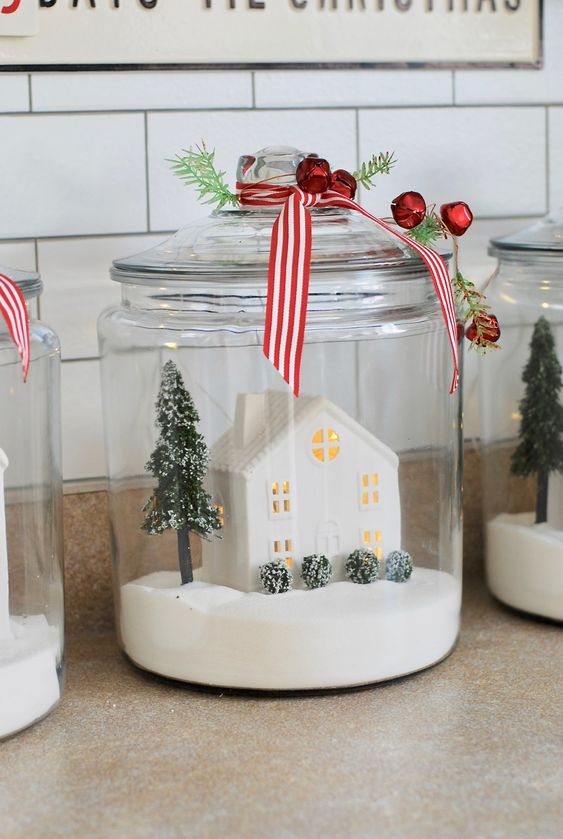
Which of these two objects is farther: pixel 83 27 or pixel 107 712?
pixel 83 27

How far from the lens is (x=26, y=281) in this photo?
0.84 m

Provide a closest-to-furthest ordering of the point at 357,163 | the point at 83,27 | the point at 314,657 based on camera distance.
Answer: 1. the point at 314,657
2. the point at 83,27
3. the point at 357,163

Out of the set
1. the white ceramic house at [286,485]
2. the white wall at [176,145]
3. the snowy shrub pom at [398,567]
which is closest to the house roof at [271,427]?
the white ceramic house at [286,485]

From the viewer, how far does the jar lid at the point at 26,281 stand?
0.83 m

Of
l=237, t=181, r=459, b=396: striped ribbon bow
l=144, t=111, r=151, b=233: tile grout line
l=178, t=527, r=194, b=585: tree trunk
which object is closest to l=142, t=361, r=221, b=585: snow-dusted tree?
l=178, t=527, r=194, b=585: tree trunk

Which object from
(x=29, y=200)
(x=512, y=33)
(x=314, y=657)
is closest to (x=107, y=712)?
(x=314, y=657)

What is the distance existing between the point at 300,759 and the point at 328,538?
18 centimetres

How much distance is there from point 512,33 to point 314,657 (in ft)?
2.20

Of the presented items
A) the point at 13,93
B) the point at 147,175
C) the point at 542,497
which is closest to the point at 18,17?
the point at 13,93

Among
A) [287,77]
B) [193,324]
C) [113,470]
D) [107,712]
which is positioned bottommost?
[107,712]

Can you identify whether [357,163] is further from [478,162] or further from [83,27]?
[83,27]

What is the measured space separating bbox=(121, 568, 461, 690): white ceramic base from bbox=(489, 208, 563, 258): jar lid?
324 millimetres

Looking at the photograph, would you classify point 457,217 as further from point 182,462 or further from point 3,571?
point 3,571

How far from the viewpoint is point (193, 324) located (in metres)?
0.91
